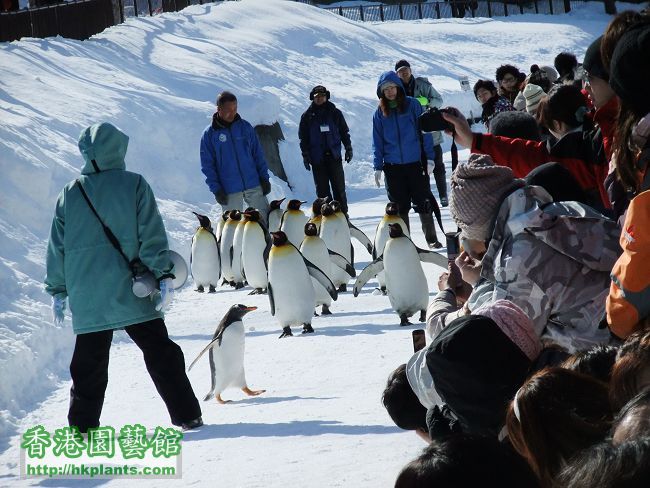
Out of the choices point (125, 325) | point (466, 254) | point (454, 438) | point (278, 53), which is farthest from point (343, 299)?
point (278, 53)

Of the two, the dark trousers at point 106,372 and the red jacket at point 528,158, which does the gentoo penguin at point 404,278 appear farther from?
the red jacket at point 528,158

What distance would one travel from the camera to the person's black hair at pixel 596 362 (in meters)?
2.28

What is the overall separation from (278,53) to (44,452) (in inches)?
958

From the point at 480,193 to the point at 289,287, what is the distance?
4279 millimetres

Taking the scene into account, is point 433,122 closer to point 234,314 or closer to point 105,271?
point 105,271

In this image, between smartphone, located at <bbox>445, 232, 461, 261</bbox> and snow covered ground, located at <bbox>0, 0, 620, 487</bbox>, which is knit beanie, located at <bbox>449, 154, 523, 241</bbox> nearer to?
smartphone, located at <bbox>445, 232, 461, 261</bbox>

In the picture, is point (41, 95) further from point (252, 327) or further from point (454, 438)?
point (454, 438)

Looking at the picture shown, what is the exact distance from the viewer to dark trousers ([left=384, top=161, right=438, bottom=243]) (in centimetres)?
998

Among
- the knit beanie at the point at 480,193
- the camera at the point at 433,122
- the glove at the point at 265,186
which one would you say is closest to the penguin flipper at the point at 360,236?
the glove at the point at 265,186

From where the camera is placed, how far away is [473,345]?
2564 mm

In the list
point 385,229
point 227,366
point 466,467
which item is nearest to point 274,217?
point 385,229

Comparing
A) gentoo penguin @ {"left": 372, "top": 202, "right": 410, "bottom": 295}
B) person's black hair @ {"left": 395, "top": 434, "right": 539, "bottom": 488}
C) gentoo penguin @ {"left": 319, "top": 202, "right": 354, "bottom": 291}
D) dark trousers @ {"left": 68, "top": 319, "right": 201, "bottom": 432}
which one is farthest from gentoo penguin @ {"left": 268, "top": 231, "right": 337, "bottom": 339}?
person's black hair @ {"left": 395, "top": 434, "right": 539, "bottom": 488}

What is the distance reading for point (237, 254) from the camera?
33.4 ft

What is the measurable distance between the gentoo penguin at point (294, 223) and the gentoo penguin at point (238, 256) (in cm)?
36
